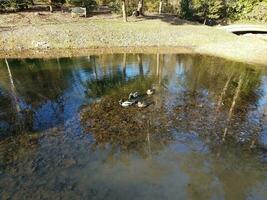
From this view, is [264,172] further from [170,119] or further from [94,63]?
[94,63]

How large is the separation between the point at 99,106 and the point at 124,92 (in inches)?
126

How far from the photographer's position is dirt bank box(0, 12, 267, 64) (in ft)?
113

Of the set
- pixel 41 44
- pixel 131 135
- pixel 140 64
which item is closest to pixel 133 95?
pixel 131 135

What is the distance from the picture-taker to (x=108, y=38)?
37.1 meters

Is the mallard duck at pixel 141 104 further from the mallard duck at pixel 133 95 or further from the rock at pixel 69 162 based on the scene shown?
the rock at pixel 69 162

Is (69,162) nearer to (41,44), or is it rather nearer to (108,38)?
(41,44)

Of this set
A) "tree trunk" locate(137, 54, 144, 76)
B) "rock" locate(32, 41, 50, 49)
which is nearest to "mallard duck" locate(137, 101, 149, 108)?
"tree trunk" locate(137, 54, 144, 76)

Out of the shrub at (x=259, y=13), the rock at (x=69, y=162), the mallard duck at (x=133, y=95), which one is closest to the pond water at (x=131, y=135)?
the rock at (x=69, y=162)

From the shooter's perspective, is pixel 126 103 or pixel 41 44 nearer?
pixel 126 103

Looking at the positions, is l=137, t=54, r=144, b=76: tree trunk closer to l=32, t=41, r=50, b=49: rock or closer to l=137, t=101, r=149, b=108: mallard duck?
l=137, t=101, r=149, b=108: mallard duck

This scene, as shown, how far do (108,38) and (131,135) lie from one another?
22822 millimetres

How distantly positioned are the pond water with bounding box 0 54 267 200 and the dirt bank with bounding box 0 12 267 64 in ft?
22.7

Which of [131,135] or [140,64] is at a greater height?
[131,135]

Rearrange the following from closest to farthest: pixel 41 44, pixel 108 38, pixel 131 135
A: 1. pixel 131 135
2. pixel 41 44
3. pixel 108 38
